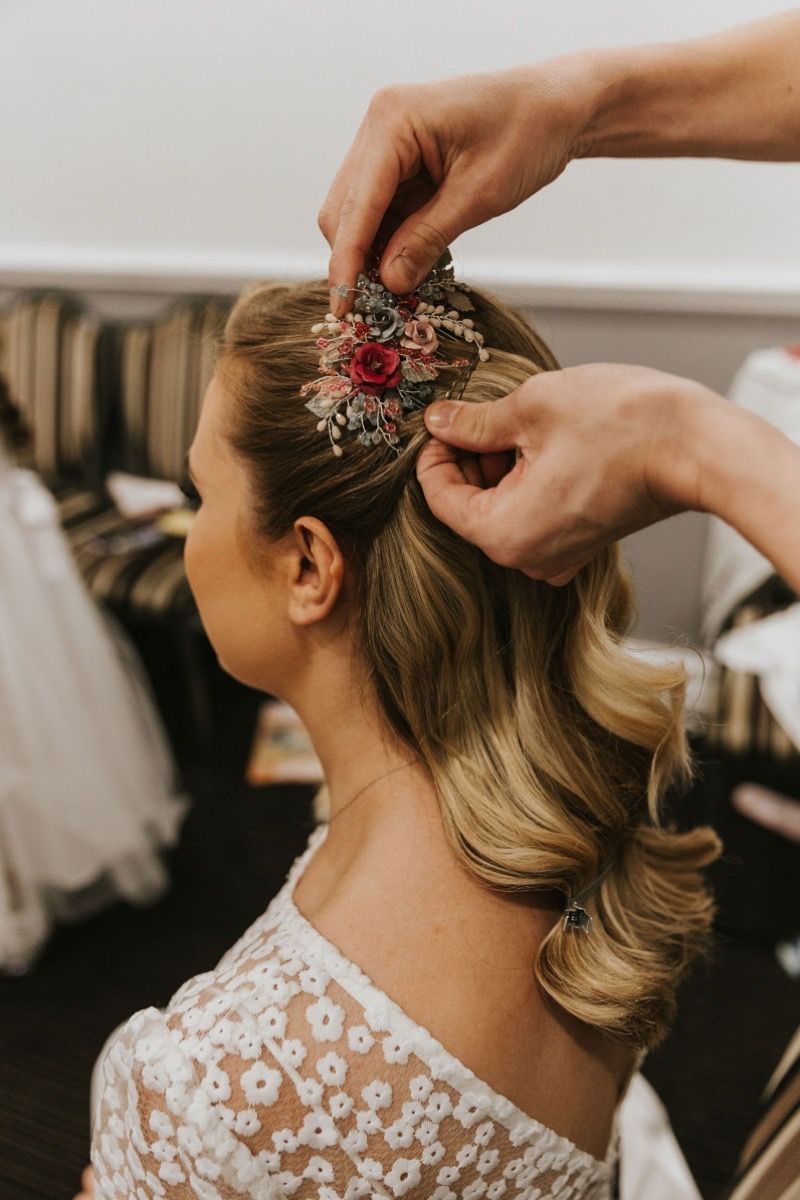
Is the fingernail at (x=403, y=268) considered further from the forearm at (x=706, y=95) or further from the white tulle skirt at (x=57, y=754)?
the white tulle skirt at (x=57, y=754)

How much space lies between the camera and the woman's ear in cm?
104

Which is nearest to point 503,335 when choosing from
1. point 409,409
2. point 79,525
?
point 409,409

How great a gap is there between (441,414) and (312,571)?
0.80 ft

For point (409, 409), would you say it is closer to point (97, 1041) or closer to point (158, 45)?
point (97, 1041)

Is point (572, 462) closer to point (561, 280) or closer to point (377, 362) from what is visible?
point (377, 362)

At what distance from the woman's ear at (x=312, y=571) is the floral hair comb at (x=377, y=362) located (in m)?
0.10

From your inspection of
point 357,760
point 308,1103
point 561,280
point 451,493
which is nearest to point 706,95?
point 451,493

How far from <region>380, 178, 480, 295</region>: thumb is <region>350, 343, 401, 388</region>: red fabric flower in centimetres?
7

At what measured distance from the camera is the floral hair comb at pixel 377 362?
0.99 metres

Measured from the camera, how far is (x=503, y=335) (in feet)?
3.50

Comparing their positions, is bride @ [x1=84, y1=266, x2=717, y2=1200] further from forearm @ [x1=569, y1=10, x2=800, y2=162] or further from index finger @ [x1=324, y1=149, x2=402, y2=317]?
forearm @ [x1=569, y1=10, x2=800, y2=162]

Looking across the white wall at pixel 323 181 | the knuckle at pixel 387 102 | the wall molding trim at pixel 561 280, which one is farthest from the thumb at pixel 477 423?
the white wall at pixel 323 181

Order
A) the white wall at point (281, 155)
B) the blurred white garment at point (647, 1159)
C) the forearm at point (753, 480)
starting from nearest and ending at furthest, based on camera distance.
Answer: the forearm at point (753, 480) → the blurred white garment at point (647, 1159) → the white wall at point (281, 155)

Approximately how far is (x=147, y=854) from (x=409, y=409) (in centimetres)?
181
